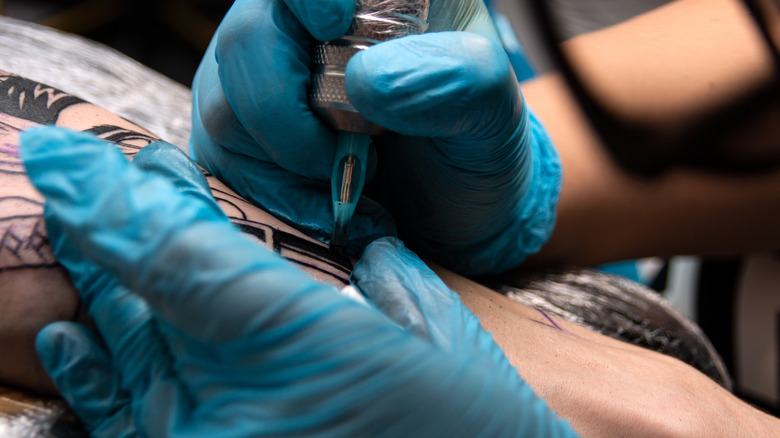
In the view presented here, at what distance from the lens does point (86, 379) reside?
56cm

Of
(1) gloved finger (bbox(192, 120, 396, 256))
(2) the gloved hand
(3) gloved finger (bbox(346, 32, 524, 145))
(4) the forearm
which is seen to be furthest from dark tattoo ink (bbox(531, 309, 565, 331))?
(4) the forearm

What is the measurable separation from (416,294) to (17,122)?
715 mm

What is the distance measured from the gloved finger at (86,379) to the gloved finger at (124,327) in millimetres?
15

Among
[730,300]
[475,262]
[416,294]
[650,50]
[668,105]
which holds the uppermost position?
[650,50]

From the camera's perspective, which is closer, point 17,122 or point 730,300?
point 17,122

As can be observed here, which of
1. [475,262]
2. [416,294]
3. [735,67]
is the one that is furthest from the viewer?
[735,67]

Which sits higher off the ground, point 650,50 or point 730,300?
point 650,50

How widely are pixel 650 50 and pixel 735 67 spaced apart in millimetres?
222

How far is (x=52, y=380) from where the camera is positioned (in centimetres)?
58

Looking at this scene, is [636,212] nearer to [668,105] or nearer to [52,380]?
[668,105]

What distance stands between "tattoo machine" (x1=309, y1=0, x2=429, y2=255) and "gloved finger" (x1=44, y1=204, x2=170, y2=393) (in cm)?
32

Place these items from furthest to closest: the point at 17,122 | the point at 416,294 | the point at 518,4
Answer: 1. the point at 518,4
2. the point at 17,122
3. the point at 416,294

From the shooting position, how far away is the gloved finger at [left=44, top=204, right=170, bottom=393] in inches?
21.7

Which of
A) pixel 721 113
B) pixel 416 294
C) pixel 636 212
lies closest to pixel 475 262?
pixel 416 294
